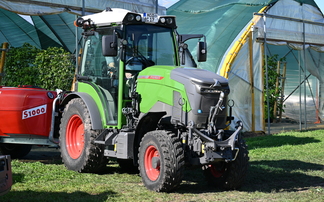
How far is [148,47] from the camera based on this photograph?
8.06m

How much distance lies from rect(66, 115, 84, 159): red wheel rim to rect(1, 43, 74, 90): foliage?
6518 mm

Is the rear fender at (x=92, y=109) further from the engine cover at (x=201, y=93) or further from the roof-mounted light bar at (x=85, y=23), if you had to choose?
the engine cover at (x=201, y=93)

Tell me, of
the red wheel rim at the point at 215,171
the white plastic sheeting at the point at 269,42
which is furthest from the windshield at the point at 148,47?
the white plastic sheeting at the point at 269,42

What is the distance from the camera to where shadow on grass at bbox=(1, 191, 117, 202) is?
6.32m

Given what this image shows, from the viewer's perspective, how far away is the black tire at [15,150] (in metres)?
10.3

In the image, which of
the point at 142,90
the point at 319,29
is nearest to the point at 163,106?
the point at 142,90

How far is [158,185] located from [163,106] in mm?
1180

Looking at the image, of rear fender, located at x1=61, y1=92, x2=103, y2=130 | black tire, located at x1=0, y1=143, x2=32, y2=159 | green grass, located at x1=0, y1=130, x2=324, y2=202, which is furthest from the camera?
black tire, located at x1=0, y1=143, x2=32, y2=159

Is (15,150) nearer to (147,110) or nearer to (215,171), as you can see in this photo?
(147,110)

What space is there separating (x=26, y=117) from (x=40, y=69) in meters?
6.79

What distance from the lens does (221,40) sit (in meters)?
15.8

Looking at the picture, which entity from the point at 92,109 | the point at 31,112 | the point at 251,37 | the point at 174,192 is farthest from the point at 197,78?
the point at 251,37

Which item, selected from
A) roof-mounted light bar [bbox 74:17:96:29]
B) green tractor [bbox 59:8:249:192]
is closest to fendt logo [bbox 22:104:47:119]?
green tractor [bbox 59:8:249:192]

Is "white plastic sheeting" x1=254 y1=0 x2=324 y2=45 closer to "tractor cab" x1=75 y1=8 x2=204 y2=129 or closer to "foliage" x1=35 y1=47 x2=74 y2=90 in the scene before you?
"foliage" x1=35 y1=47 x2=74 y2=90
